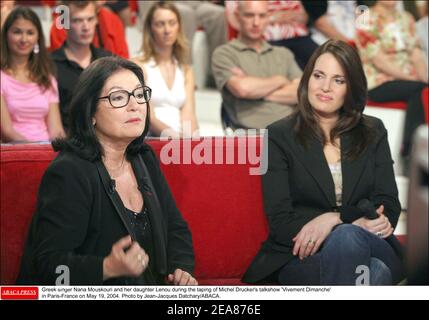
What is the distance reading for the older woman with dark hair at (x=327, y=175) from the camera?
6.82ft

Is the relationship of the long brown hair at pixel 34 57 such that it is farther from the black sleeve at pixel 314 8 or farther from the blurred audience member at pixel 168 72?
the black sleeve at pixel 314 8

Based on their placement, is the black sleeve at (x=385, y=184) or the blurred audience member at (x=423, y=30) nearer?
the black sleeve at (x=385, y=184)

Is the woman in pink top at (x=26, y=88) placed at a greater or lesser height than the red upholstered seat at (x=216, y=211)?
greater

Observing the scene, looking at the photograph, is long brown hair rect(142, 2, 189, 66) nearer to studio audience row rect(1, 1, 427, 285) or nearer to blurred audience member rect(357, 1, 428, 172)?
studio audience row rect(1, 1, 427, 285)

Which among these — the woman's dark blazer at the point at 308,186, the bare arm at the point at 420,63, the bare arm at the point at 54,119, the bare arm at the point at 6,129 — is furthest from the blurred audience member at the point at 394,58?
the bare arm at the point at 6,129

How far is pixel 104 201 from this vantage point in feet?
6.31

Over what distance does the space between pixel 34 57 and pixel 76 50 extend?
0.41 feet

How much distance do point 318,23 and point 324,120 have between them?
3.57ft

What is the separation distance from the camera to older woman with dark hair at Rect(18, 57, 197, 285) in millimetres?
1899

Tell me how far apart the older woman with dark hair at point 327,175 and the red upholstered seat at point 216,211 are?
64 millimetres

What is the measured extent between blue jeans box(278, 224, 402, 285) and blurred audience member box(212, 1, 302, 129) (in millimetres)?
591

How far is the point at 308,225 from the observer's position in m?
2.08

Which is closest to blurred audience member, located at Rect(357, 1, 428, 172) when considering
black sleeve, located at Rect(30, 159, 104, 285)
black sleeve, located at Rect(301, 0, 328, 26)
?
black sleeve, located at Rect(301, 0, 328, 26)

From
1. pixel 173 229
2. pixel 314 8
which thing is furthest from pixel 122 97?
pixel 314 8
